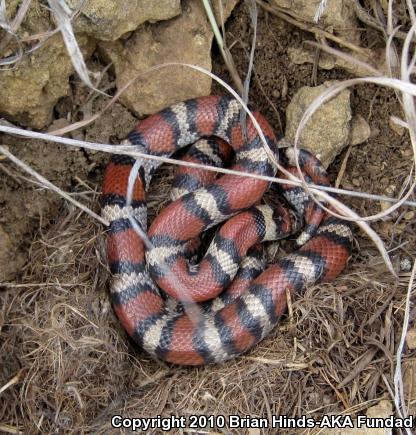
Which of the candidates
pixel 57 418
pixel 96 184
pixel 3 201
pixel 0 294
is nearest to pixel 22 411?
pixel 57 418

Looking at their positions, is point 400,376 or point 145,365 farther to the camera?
point 145,365

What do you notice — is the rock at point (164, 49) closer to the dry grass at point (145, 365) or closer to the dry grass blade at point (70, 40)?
the dry grass blade at point (70, 40)

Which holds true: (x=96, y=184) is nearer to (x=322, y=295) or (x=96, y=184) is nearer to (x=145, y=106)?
(x=145, y=106)

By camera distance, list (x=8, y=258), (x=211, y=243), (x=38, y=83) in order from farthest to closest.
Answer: (x=211, y=243) → (x=8, y=258) → (x=38, y=83)

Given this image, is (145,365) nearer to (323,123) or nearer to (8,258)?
(8,258)

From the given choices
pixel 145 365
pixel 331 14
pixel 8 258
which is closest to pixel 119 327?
pixel 145 365

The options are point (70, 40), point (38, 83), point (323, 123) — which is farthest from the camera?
point (323, 123)

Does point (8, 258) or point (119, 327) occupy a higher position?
point (8, 258)
